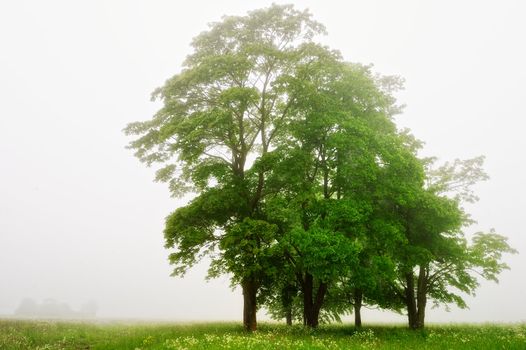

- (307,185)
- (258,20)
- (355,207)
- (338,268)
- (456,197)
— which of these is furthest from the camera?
(456,197)

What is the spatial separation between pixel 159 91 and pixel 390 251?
55.3 feet

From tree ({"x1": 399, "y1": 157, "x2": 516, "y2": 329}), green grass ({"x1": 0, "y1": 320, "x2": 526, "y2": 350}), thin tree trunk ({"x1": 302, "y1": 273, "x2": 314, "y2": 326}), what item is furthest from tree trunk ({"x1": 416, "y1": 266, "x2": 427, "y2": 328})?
thin tree trunk ({"x1": 302, "y1": 273, "x2": 314, "y2": 326})

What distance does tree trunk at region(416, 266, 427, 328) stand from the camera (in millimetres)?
22344

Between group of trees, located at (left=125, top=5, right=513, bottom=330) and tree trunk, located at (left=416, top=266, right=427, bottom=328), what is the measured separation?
119mm

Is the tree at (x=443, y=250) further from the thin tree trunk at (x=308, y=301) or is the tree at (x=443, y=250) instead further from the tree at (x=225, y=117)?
the tree at (x=225, y=117)

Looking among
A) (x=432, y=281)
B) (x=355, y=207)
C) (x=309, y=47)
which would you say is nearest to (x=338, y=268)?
(x=355, y=207)

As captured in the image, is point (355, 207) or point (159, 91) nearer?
point (355, 207)

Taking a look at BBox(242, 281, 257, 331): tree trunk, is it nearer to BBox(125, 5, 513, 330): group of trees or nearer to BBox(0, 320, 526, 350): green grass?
BBox(125, 5, 513, 330): group of trees

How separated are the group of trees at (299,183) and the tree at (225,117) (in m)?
0.08

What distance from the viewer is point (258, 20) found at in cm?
2231

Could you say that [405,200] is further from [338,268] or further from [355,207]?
[338,268]

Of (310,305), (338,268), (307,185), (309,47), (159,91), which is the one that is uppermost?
(309,47)

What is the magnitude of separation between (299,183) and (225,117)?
565 centimetres

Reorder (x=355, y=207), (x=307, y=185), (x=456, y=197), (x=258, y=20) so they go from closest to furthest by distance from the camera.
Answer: (x=355, y=207) → (x=307, y=185) → (x=258, y=20) → (x=456, y=197)
